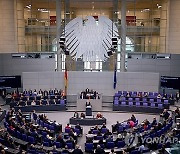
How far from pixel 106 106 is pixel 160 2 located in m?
12.0

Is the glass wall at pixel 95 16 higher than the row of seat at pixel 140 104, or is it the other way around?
the glass wall at pixel 95 16

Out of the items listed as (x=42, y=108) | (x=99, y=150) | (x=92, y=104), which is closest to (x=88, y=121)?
(x=92, y=104)

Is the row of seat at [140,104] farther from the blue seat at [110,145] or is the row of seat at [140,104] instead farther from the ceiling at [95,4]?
the ceiling at [95,4]

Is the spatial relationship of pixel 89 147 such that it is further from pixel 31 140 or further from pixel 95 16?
pixel 95 16

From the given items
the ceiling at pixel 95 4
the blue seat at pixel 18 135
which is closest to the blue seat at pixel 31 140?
the blue seat at pixel 18 135

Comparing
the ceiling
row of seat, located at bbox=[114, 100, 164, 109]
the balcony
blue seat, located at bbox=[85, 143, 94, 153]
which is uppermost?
the ceiling

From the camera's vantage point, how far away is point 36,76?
27.8 m

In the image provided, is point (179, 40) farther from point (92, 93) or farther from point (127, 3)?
point (92, 93)

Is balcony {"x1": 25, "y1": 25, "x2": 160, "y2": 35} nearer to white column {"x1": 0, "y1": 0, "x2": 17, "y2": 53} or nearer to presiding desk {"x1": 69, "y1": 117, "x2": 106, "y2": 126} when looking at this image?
white column {"x1": 0, "y1": 0, "x2": 17, "y2": 53}

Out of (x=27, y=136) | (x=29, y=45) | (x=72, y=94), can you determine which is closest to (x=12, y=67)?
(x=29, y=45)

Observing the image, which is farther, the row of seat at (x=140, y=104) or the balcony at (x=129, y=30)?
the balcony at (x=129, y=30)

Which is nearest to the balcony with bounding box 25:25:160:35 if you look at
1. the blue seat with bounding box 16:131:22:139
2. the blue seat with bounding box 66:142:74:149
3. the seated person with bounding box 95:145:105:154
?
the blue seat with bounding box 16:131:22:139

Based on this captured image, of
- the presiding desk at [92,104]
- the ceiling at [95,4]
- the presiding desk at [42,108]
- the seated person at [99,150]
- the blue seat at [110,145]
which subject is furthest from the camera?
the ceiling at [95,4]

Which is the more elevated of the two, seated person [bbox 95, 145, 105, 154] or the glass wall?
the glass wall
